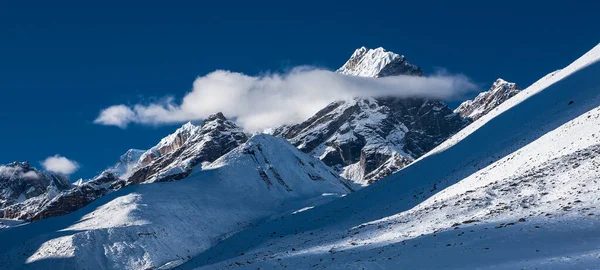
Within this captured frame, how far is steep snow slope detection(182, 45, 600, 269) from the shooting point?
26312 millimetres

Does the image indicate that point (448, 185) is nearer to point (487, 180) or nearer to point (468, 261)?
point (487, 180)

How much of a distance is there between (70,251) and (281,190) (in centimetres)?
5804

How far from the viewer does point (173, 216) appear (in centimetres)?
9006

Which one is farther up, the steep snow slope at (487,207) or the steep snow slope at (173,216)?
the steep snow slope at (173,216)

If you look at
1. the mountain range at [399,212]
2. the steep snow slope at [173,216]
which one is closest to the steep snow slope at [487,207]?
the mountain range at [399,212]

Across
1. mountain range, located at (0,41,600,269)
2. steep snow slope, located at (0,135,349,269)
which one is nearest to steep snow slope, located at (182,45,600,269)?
mountain range, located at (0,41,600,269)

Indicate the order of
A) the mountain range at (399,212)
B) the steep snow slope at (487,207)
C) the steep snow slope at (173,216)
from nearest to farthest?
the steep snow slope at (487,207), the mountain range at (399,212), the steep snow slope at (173,216)

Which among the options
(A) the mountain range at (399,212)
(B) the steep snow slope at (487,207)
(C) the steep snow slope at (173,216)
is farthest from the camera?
(C) the steep snow slope at (173,216)

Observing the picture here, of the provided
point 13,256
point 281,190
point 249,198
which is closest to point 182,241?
point 13,256

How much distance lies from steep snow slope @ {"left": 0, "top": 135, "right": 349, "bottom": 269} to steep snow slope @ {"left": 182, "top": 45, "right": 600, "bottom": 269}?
14290 millimetres

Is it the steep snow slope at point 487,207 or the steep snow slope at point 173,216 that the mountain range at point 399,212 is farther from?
the steep snow slope at point 173,216

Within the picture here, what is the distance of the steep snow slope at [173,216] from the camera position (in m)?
73.1

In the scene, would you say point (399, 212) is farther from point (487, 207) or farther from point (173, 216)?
point (173, 216)

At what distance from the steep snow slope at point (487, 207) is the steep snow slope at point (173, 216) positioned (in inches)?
563
